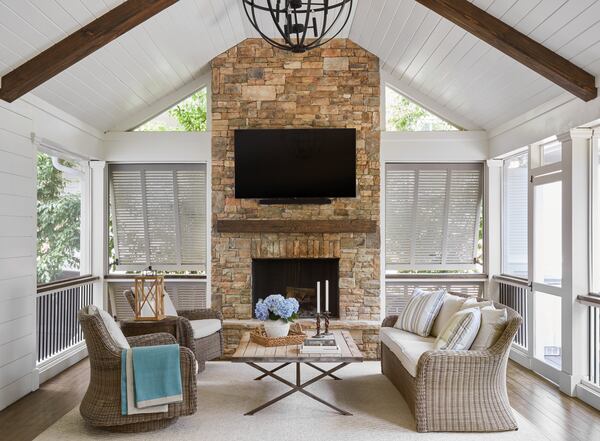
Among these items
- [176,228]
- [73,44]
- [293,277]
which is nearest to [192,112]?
[176,228]

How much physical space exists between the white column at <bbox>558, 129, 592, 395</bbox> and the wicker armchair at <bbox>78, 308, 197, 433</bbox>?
10.7ft

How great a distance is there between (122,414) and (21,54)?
2.89 metres

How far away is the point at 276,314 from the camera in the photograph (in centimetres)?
463

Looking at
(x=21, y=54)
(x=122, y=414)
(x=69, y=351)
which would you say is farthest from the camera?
(x=69, y=351)

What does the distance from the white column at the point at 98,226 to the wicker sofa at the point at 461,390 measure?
443 cm

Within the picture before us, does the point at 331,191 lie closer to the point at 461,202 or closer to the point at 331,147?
the point at 331,147

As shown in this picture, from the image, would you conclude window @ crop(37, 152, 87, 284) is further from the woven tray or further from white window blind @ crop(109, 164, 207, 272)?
the woven tray

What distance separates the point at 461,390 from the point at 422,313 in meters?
Result: 1.12

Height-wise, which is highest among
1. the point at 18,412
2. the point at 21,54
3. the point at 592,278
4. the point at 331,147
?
the point at 21,54

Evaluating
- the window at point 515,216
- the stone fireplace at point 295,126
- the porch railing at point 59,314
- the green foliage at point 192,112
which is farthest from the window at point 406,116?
the porch railing at point 59,314

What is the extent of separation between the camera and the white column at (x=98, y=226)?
22.4 ft

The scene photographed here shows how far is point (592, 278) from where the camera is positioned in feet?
15.7

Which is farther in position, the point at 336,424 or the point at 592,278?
the point at 592,278

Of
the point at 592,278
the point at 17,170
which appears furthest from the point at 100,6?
the point at 592,278
